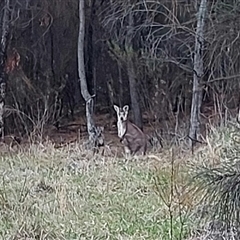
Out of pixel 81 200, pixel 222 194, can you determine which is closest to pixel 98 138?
pixel 81 200

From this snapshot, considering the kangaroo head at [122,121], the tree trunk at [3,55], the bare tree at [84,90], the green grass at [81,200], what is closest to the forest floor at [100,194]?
the green grass at [81,200]

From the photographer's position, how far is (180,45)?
1148cm

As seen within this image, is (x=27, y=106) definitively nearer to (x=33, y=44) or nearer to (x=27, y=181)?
(x=33, y=44)

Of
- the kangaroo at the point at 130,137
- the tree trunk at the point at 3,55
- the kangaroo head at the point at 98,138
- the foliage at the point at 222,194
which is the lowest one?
the kangaroo head at the point at 98,138

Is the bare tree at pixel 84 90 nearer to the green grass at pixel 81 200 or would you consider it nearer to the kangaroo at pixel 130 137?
the kangaroo at pixel 130 137

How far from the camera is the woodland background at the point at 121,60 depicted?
10.8 m

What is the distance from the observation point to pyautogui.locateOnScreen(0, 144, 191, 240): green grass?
5531 millimetres

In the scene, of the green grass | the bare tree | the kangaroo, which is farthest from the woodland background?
the green grass

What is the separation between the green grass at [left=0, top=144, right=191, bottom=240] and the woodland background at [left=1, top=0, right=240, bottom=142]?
9.33 feet

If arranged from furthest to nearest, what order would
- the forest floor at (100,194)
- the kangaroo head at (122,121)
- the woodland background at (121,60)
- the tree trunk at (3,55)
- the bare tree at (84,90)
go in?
the tree trunk at (3,55)
the bare tree at (84,90)
the kangaroo head at (122,121)
the woodland background at (121,60)
the forest floor at (100,194)

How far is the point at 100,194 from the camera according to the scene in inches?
273

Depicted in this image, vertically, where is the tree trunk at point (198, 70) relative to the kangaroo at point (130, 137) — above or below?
above

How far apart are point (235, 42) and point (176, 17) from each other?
1.29m

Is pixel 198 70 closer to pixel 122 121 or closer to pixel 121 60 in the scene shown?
pixel 122 121
